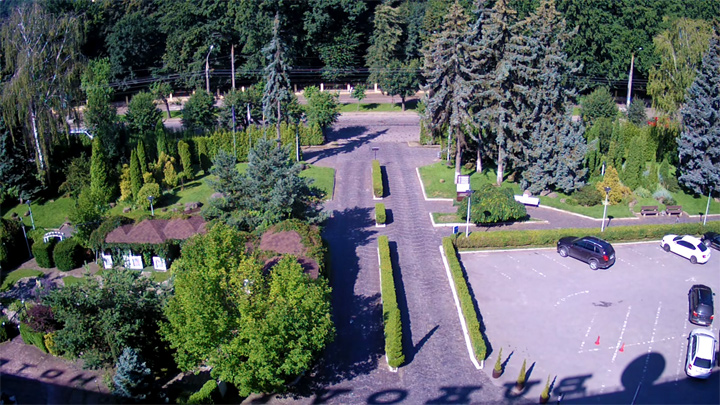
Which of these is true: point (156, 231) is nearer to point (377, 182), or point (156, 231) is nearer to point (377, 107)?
point (377, 182)

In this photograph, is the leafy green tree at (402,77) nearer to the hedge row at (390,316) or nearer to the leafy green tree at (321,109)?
the leafy green tree at (321,109)

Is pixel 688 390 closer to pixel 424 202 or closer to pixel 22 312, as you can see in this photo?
pixel 424 202

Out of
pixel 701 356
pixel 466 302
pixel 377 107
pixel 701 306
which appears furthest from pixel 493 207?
pixel 377 107

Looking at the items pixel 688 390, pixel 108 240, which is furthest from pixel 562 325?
pixel 108 240

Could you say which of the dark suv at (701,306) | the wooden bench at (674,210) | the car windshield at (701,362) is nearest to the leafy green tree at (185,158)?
the wooden bench at (674,210)

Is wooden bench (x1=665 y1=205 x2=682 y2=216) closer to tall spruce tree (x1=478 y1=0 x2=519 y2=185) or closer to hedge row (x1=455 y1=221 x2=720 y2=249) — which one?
hedge row (x1=455 y1=221 x2=720 y2=249)
